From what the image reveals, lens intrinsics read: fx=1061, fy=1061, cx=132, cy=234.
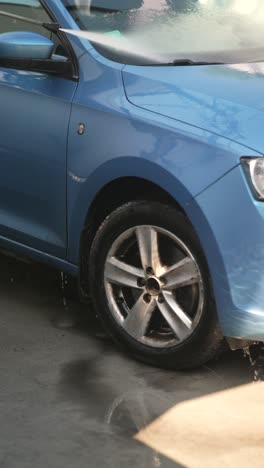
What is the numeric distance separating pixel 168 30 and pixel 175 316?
1309 mm

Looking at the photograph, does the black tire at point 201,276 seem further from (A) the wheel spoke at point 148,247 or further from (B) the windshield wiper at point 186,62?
(B) the windshield wiper at point 186,62

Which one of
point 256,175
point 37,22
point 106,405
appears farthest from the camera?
point 37,22

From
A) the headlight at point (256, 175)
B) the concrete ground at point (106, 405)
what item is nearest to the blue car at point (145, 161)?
the headlight at point (256, 175)

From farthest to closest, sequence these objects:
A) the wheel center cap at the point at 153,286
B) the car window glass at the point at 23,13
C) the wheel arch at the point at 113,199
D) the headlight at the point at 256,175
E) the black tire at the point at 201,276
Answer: the car window glass at the point at 23,13 → the wheel center cap at the point at 153,286 → the wheel arch at the point at 113,199 → the black tire at the point at 201,276 → the headlight at the point at 256,175

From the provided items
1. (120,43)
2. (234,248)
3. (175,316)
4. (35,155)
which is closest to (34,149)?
(35,155)

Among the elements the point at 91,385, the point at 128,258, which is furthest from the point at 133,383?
the point at 128,258

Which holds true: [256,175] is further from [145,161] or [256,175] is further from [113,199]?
[113,199]

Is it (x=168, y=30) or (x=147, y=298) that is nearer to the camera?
(x=147, y=298)

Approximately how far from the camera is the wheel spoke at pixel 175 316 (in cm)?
433

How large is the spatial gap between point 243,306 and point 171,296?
45 cm

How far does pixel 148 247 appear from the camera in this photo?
4387mm

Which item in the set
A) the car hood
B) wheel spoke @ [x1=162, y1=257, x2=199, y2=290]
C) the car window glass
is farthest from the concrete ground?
the car window glass

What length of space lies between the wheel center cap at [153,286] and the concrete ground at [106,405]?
1.11 feet

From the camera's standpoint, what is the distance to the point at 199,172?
3982 millimetres
